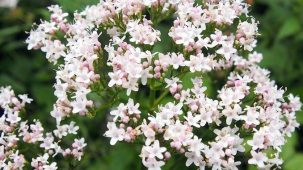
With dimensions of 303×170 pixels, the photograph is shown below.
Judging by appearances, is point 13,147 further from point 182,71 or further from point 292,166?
point 292,166

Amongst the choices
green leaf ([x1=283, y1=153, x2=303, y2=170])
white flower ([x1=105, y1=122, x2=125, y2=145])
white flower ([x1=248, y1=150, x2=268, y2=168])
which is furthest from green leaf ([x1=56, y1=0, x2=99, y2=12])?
green leaf ([x1=283, y1=153, x2=303, y2=170])

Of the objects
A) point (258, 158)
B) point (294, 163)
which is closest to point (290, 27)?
point (294, 163)

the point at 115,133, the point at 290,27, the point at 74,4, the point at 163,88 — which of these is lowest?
the point at 115,133

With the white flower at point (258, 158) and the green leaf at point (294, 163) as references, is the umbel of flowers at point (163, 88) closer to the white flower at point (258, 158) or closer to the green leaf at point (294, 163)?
the white flower at point (258, 158)

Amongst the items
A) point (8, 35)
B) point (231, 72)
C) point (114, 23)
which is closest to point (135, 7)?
point (114, 23)

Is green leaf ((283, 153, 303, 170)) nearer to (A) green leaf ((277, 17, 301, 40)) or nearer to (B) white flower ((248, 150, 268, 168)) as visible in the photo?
(B) white flower ((248, 150, 268, 168))

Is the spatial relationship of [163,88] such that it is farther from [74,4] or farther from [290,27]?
[290,27]

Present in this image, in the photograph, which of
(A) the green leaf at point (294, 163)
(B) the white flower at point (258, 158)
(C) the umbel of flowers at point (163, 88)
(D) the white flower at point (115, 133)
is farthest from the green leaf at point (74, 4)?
(A) the green leaf at point (294, 163)

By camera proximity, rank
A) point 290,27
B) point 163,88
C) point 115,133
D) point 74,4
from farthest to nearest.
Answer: point 290,27, point 74,4, point 163,88, point 115,133
